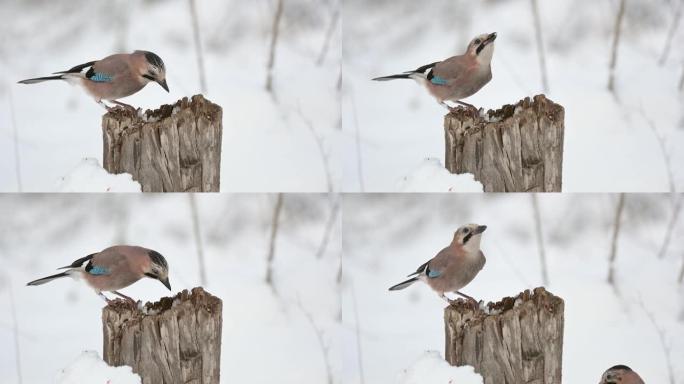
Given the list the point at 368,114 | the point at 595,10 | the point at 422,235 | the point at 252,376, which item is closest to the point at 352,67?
the point at 368,114

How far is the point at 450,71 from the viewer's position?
3.17 m

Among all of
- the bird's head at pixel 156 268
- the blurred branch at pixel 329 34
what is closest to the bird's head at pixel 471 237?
the blurred branch at pixel 329 34

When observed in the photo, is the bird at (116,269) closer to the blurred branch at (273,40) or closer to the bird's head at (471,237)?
the blurred branch at (273,40)

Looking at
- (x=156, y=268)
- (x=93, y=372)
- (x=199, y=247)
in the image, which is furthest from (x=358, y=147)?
(x=93, y=372)

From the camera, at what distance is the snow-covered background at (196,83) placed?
314 centimetres

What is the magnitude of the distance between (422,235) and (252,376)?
2.23ft

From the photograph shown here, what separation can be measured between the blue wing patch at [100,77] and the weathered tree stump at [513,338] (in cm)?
125

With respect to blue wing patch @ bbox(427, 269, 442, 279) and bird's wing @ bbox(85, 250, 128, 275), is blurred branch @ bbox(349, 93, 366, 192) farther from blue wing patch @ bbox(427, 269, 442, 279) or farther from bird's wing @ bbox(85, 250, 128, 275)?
bird's wing @ bbox(85, 250, 128, 275)

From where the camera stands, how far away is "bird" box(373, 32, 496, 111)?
3162mm

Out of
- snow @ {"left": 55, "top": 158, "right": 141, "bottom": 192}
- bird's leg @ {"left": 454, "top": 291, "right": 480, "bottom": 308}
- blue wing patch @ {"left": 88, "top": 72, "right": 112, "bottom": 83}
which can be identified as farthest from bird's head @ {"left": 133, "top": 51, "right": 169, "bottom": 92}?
bird's leg @ {"left": 454, "top": 291, "right": 480, "bottom": 308}

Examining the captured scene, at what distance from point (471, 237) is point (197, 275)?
2.77 feet

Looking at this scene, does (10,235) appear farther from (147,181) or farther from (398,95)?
(398,95)

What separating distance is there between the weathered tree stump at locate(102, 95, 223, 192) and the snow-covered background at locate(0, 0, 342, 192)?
0.11 ft

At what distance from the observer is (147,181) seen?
315cm
